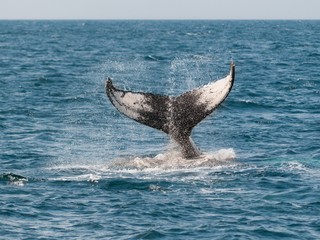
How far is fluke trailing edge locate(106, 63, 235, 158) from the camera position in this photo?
61.7 feet

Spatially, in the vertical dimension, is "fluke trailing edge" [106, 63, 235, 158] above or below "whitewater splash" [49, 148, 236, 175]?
above

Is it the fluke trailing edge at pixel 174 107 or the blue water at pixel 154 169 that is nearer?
the blue water at pixel 154 169

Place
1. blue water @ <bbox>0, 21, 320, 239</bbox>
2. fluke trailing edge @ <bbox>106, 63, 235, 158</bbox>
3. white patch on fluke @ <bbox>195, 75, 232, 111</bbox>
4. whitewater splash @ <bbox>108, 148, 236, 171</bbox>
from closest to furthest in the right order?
blue water @ <bbox>0, 21, 320, 239</bbox> < white patch on fluke @ <bbox>195, 75, 232, 111</bbox> < fluke trailing edge @ <bbox>106, 63, 235, 158</bbox> < whitewater splash @ <bbox>108, 148, 236, 171</bbox>

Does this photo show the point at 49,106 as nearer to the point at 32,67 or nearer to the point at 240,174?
the point at 240,174

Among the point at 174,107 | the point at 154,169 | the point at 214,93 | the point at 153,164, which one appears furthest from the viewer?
the point at 153,164

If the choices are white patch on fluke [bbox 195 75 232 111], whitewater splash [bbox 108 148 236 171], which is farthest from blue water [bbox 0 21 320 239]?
white patch on fluke [bbox 195 75 232 111]

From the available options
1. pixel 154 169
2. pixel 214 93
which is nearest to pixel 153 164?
pixel 154 169

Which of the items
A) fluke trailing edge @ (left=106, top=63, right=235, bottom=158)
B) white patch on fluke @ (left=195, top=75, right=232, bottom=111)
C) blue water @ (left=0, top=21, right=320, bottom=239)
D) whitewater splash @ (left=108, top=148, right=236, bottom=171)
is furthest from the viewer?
whitewater splash @ (left=108, top=148, right=236, bottom=171)

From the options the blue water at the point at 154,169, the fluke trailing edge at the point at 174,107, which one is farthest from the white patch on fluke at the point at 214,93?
the blue water at the point at 154,169

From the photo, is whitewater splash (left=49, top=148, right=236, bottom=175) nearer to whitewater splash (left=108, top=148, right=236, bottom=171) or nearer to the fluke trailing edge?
whitewater splash (left=108, top=148, right=236, bottom=171)

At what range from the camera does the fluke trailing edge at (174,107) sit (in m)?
18.8

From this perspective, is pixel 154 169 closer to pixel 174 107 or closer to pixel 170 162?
pixel 170 162

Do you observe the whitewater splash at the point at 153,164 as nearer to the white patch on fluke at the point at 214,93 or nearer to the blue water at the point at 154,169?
the blue water at the point at 154,169

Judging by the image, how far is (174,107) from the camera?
19.4 metres
